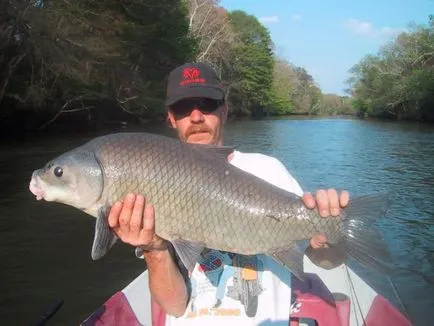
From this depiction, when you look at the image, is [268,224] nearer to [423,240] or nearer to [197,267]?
[197,267]

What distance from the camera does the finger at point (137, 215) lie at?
2.40 metres

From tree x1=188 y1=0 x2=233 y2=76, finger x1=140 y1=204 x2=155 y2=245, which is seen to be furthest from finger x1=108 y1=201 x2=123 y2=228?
tree x1=188 y1=0 x2=233 y2=76

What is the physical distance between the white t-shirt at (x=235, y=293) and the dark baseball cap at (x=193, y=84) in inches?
39.6

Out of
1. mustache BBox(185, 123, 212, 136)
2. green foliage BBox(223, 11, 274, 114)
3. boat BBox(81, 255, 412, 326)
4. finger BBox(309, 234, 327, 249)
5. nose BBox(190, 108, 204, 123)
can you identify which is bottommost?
boat BBox(81, 255, 412, 326)

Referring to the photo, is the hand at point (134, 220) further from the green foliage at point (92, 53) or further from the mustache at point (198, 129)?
the green foliage at point (92, 53)

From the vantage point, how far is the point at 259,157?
317 cm

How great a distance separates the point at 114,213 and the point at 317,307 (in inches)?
A: 69.8

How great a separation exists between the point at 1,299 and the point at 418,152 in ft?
65.0

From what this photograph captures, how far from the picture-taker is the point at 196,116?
10.1ft

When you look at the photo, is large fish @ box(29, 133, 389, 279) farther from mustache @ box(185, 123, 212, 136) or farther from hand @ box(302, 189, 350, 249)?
mustache @ box(185, 123, 212, 136)

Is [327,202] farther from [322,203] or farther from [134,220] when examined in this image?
[134,220]

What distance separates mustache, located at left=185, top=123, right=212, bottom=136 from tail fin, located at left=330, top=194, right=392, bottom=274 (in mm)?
1084

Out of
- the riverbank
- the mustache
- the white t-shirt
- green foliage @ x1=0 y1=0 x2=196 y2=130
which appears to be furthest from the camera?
the riverbank

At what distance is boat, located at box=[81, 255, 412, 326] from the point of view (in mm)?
3387
